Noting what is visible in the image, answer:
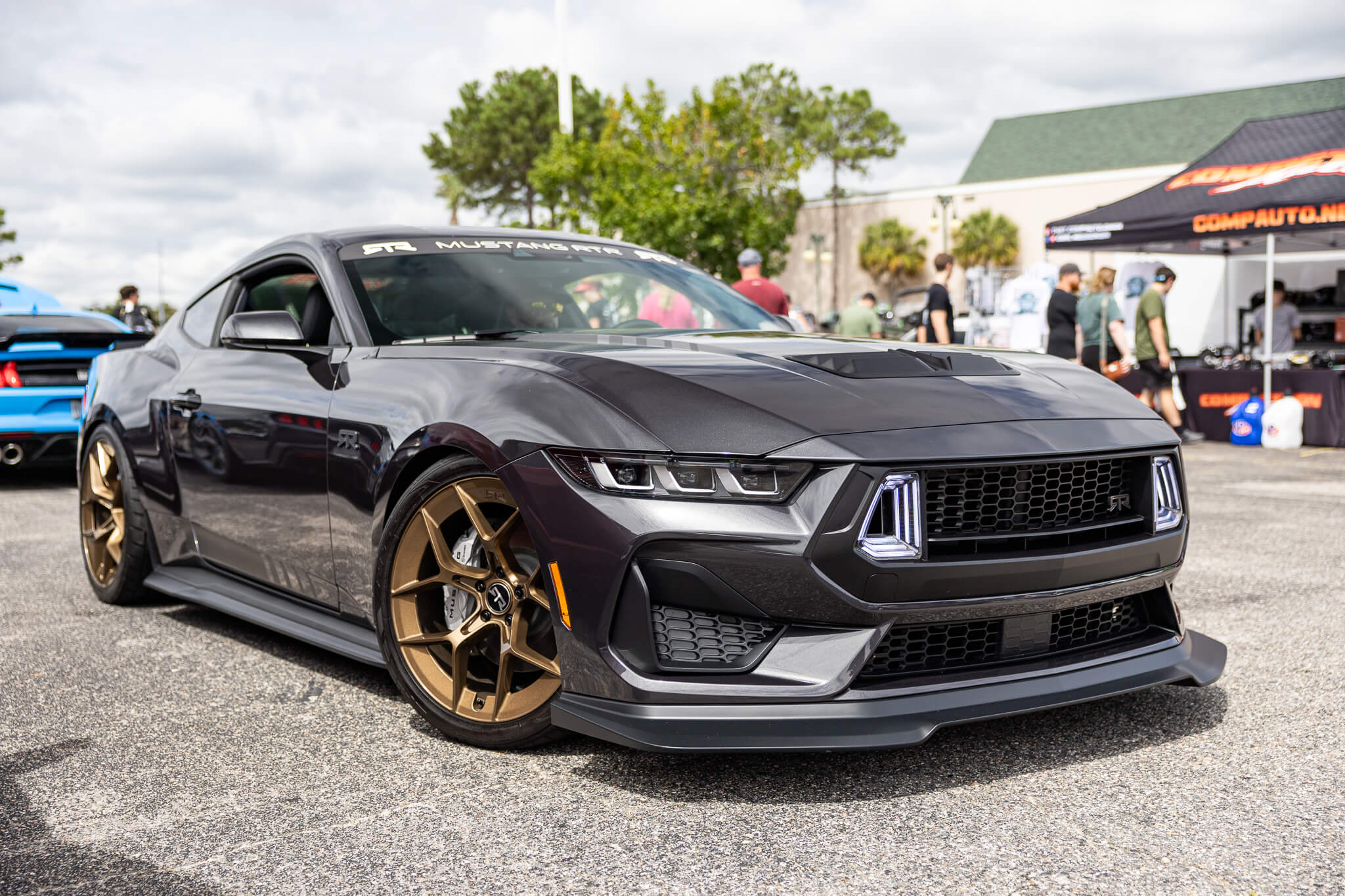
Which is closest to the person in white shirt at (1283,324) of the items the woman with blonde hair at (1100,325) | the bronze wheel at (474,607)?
the woman with blonde hair at (1100,325)

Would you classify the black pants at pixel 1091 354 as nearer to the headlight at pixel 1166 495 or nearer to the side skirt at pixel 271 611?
the headlight at pixel 1166 495

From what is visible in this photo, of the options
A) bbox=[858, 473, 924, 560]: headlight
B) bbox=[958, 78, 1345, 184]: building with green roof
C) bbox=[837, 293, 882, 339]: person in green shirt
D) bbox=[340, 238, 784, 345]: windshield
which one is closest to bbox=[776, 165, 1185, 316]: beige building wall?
bbox=[958, 78, 1345, 184]: building with green roof

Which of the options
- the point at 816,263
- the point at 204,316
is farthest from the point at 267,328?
the point at 816,263

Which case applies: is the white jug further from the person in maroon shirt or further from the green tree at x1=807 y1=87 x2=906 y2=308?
the green tree at x1=807 y1=87 x2=906 y2=308

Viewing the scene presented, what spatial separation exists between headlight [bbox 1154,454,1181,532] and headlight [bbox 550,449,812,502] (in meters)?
1.02

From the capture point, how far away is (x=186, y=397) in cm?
427

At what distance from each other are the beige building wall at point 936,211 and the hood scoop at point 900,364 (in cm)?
4473

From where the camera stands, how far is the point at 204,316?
4.63 meters

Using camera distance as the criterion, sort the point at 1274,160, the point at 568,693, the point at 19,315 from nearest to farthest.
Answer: the point at 568,693, the point at 19,315, the point at 1274,160

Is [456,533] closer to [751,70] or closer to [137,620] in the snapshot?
[137,620]

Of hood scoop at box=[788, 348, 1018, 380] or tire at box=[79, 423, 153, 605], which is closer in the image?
hood scoop at box=[788, 348, 1018, 380]

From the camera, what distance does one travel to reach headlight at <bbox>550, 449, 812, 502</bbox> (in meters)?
2.53

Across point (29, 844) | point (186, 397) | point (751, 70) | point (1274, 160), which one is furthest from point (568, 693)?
point (751, 70)

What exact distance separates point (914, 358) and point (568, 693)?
4.00 feet
